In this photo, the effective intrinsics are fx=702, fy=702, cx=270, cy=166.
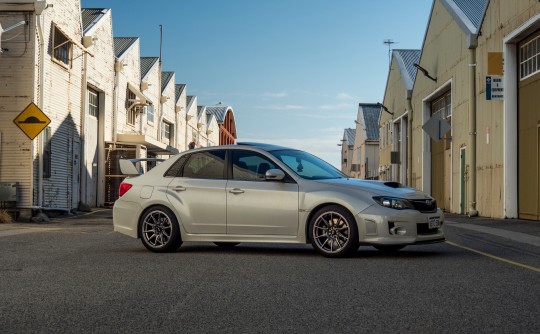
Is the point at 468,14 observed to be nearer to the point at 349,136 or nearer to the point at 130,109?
the point at 130,109

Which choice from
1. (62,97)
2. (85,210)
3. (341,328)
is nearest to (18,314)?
(341,328)

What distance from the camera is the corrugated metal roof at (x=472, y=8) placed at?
88.3ft

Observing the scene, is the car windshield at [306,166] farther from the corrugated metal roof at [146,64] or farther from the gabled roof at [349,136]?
the gabled roof at [349,136]

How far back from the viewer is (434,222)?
9.41 meters

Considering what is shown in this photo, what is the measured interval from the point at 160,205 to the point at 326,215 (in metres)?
2.55

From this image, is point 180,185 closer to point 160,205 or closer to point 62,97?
point 160,205

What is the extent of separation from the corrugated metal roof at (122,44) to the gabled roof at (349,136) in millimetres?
59296

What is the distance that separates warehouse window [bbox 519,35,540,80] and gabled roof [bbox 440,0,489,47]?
4.30m

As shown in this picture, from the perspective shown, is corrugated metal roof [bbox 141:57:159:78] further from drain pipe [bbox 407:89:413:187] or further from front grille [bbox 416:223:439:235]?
front grille [bbox 416:223:439:235]

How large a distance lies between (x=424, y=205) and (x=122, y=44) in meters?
31.3

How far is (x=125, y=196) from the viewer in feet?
34.4

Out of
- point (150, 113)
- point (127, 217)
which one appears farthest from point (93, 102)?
point (127, 217)

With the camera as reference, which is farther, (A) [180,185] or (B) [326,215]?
(A) [180,185]

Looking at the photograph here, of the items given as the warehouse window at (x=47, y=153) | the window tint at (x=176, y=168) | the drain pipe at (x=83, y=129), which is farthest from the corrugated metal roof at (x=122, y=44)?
the window tint at (x=176, y=168)
